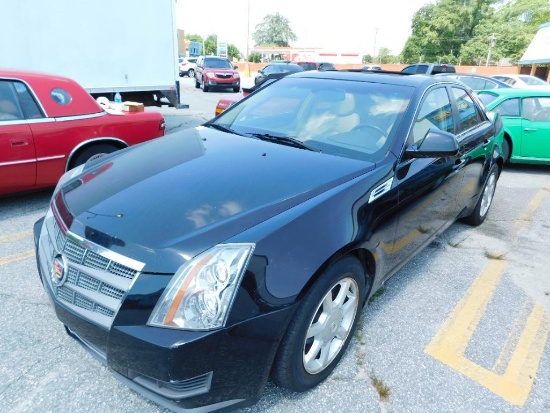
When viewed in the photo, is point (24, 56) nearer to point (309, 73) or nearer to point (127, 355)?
point (309, 73)

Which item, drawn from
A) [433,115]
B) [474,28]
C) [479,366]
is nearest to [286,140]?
[433,115]

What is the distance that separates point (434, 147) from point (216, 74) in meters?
19.2

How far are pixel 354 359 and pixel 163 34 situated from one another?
23.4 feet

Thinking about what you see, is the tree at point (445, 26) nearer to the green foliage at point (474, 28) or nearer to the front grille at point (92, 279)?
the green foliage at point (474, 28)

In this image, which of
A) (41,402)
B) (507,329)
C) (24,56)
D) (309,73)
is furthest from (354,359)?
(24,56)

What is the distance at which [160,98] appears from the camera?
8.14m

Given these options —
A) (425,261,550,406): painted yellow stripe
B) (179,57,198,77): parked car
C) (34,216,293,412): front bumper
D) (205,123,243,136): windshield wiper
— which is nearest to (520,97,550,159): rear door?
(425,261,550,406): painted yellow stripe

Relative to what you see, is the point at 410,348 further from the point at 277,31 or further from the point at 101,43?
the point at 277,31

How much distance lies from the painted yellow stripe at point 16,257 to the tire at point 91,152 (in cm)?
137

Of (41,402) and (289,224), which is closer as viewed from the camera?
(289,224)

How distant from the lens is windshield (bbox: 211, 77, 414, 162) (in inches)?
103

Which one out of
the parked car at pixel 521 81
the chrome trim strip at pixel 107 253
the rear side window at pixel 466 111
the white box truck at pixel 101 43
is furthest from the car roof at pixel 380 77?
the parked car at pixel 521 81

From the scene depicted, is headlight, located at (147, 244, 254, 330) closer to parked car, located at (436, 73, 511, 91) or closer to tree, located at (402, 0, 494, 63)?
parked car, located at (436, 73, 511, 91)

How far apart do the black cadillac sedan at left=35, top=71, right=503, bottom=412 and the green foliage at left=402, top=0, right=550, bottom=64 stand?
55.0m
